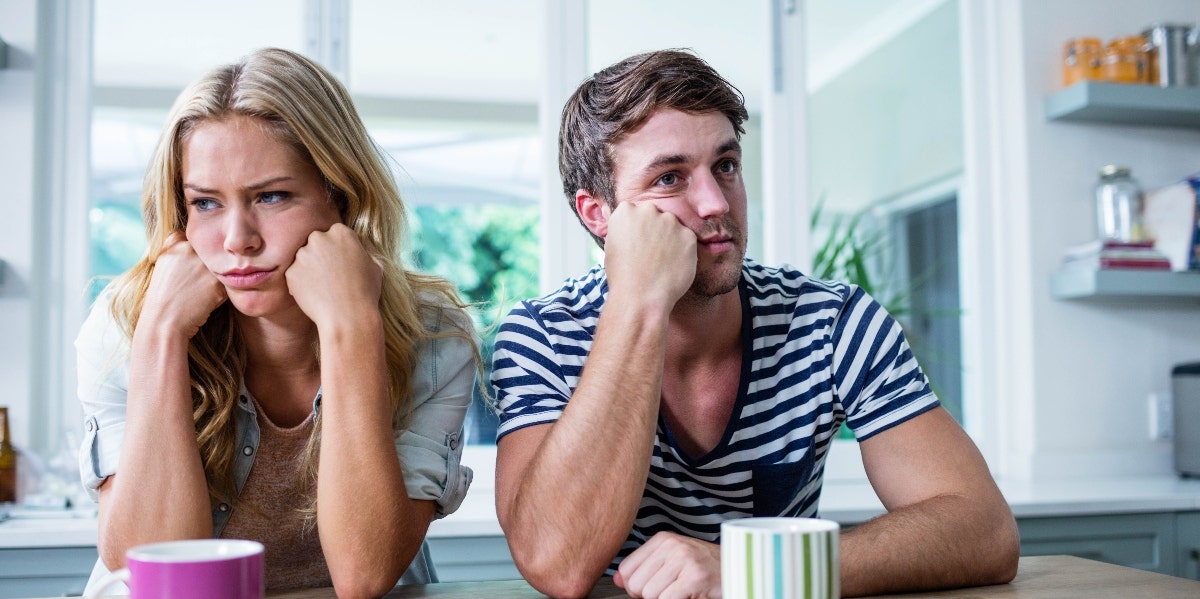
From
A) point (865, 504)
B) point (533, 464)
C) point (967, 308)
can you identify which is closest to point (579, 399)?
point (533, 464)

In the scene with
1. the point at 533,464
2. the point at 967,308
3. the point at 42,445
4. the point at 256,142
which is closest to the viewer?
the point at 533,464

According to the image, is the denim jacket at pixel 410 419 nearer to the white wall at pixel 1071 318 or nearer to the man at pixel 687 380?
the man at pixel 687 380

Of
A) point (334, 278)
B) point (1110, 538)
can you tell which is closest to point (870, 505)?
point (1110, 538)

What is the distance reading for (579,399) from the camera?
1099 mm

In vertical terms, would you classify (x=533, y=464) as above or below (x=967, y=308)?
below

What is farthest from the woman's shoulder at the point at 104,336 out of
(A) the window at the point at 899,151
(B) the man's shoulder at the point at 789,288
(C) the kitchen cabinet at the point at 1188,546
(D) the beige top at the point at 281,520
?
(C) the kitchen cabinet at the point at 1188,546

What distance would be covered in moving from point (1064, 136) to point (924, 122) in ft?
1.62

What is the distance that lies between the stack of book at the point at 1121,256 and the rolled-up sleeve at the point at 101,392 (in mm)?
2250

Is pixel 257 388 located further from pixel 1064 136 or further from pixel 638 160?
pixel 1064 136

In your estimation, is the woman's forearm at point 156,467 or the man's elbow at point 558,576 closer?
the man's elbow at point 558,576

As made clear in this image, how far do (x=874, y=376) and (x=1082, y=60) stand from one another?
1.74 m

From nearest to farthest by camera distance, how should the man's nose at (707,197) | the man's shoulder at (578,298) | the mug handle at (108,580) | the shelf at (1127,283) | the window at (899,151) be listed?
1. the mug handle at (108,580)
2. the man's nose at (707,197)
3. the man's shoulder at (578,298)
4. the shelf at (1127,283)
5. the window at (899,151)

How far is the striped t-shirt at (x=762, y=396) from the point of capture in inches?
48.9

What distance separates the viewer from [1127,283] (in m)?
2.47
